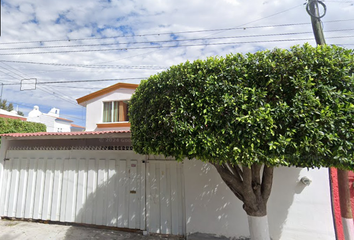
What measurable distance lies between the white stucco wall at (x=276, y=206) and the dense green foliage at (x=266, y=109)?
199 centimetres

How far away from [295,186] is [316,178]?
0.47 m

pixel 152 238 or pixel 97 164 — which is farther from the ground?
pixel 97 164

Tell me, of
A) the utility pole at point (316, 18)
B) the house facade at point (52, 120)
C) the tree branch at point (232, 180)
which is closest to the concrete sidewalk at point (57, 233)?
the tree branch at point (232, 180)

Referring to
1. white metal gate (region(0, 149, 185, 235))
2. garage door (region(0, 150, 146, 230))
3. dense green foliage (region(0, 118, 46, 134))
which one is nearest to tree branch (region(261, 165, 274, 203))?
white metal gate (region(0, 149, 185, 235))

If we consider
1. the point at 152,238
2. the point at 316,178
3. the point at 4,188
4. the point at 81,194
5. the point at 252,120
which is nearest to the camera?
the point at 252,120

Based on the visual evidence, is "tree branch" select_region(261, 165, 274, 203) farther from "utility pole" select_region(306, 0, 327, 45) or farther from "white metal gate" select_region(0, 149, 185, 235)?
"utility pole" select_region(306, 0, 327, 45)

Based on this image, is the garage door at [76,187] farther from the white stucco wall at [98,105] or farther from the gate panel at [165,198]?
the white stucco wall at [98,105]

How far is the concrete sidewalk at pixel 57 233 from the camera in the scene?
4430 millimetres

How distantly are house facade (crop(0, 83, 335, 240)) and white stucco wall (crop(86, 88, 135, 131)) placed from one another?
560 centimetres

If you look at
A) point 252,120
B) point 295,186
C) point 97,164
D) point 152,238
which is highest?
point 252,120

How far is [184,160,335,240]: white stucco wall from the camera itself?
3955 mm

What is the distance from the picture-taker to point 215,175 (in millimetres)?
4500

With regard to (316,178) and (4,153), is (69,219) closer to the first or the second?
(4,153)

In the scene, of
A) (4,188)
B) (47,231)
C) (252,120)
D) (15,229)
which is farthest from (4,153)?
(252,120)
